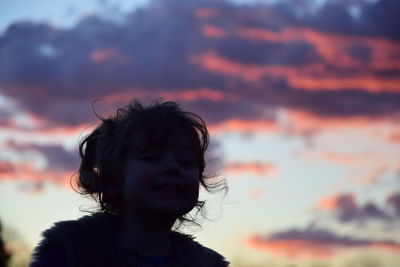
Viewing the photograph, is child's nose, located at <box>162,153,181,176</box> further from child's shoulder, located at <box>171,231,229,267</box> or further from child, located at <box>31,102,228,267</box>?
child's shoulder, located at <box>171,231,229,267</box>

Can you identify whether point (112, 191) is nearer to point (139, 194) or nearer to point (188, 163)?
point (139, 194)

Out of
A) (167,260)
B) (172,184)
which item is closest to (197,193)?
(172,184)

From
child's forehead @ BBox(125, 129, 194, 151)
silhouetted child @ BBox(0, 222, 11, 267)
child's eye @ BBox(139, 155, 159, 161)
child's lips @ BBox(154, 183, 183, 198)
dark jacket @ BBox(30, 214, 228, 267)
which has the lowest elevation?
dark jacket @ BBox(30, 214, 228, 267)

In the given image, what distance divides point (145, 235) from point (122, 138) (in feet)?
2.40

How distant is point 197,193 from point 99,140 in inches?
38.4

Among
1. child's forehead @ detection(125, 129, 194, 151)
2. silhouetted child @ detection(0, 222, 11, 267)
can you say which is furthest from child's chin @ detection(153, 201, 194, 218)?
silhouetted child @ detection(0, 222, 11, 267)

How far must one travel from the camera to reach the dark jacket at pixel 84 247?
193 inches

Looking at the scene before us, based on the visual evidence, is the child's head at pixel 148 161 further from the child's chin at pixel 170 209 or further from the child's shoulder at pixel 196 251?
the child's shoulder at pixel 196 251

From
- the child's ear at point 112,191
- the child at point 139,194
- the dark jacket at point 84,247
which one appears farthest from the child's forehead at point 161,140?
the dark jacket at point 84,247

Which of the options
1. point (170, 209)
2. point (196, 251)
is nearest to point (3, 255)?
point (196, 251)

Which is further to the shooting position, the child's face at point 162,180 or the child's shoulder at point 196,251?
the child's shoulder at point 196,251

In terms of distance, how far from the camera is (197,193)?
5.06m

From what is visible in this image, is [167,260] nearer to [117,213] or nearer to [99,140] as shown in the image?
[117,213]

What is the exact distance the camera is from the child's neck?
5.04m
